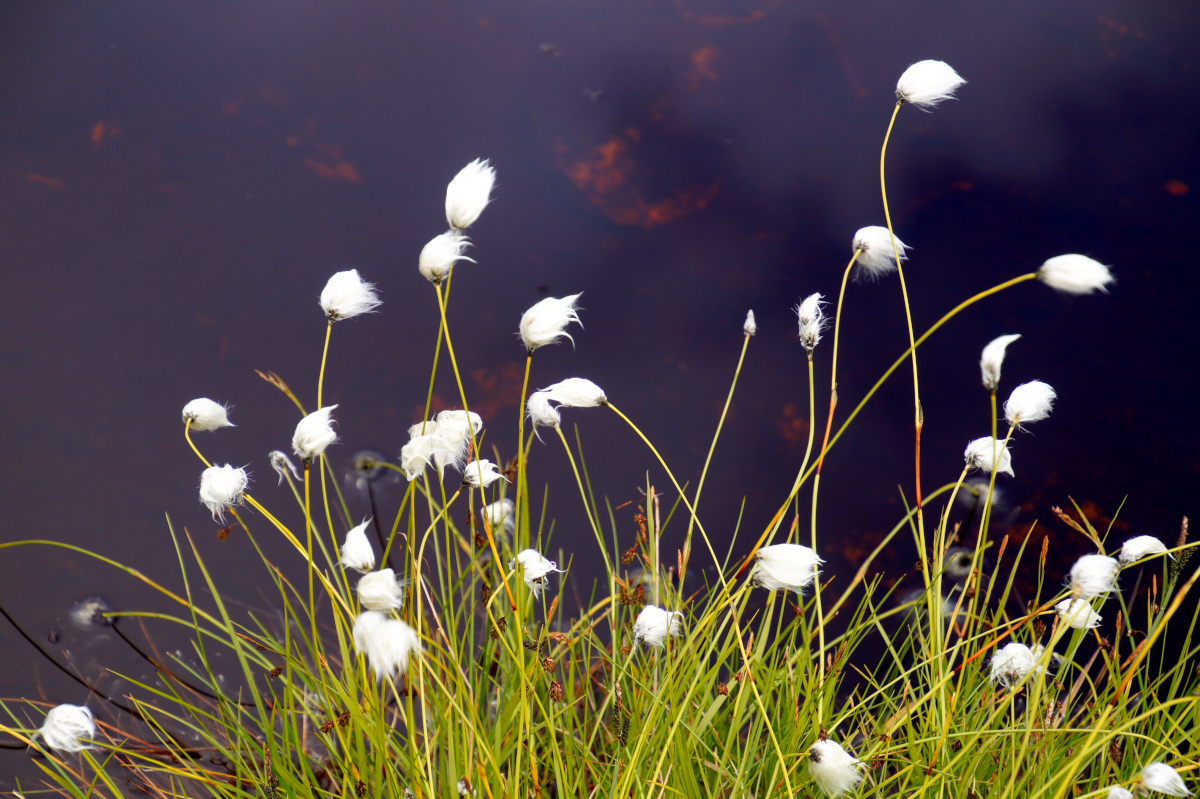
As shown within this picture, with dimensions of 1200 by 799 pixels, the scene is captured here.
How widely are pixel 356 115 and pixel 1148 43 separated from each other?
1.64 m

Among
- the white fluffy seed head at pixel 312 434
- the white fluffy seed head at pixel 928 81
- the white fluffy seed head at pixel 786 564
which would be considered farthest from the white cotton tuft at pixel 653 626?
the white fluffy seed head at pixel 928 81

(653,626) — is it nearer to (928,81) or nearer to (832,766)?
(832,766)

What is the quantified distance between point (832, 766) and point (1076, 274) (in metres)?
0.54

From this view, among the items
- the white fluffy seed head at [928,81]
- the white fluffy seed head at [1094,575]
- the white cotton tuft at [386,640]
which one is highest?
the white fluffy seed head at [928,81]

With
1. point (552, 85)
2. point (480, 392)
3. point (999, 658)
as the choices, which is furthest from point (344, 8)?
point (999, 658)

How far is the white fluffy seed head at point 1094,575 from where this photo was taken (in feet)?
2.89

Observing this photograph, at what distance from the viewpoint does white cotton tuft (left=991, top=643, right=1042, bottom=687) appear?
1021mm

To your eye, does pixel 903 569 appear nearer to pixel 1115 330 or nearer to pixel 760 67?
pixel 1115 330

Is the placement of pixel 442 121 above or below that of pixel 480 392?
above

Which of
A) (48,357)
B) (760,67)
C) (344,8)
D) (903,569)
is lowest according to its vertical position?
(903,569)

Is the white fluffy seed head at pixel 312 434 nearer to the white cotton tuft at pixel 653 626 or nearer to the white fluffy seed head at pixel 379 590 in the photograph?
the white fluffy seed head at pixel 379 590

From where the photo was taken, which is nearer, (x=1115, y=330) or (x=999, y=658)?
(x=999, y=658)

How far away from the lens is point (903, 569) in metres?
1.37

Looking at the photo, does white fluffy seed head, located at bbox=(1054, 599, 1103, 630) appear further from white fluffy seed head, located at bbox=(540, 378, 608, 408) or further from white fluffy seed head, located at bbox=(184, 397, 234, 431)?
white fluffy seed head, located at bbox=(184, 397, 234, 431)
